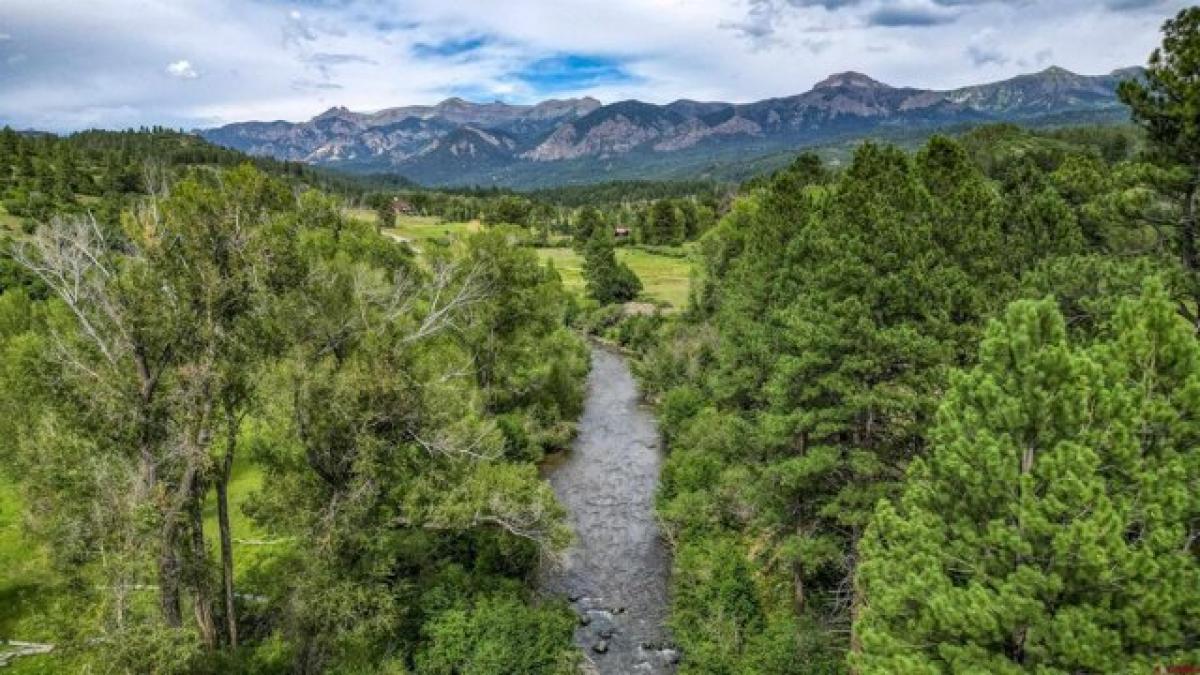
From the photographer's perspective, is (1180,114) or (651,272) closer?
(1180,114)

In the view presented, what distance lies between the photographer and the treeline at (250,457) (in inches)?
725

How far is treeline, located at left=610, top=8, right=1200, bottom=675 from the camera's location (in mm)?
12109

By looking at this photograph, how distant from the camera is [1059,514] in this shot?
12.1m

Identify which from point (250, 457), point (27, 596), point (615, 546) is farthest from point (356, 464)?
point (615, 546)

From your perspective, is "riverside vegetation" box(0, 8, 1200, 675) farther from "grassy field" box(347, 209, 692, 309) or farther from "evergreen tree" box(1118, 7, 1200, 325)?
"grassy field" box(347, 209, 692, 309)

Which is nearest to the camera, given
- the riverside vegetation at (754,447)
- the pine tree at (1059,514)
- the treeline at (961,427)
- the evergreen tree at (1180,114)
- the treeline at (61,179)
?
the pine tree at (1059,514)

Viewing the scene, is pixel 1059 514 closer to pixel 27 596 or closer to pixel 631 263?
pixel 27 596

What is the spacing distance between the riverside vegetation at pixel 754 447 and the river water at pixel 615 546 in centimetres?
166

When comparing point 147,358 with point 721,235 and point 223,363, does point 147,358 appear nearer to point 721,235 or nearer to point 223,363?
point 223,363

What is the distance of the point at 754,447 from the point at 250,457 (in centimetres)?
1913

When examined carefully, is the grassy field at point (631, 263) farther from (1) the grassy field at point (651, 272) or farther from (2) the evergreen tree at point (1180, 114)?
(2) the evergreen tree at point (1180, 114)

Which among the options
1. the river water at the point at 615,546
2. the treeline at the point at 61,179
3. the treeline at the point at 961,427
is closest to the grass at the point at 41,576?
the river water at the point at 615,546

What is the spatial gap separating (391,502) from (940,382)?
1696cm

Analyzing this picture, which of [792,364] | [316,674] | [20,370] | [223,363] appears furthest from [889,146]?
[20,370]
